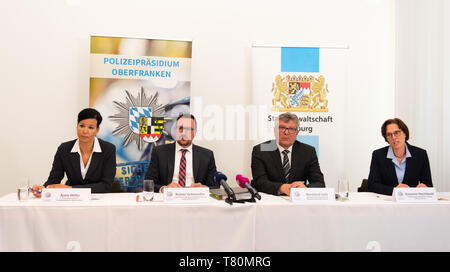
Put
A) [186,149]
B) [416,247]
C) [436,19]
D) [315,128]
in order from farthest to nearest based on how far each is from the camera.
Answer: [315,128] < [436,19] < [186,149] < [416,247]

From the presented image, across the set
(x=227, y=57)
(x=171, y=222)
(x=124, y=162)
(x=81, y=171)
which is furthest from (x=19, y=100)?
(x=171, y=222)

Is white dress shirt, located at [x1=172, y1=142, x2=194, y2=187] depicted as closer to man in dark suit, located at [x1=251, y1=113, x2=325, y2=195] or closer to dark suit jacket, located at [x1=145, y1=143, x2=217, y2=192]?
dark suit jacket, located at [x1=145, y1=143, x2=217, y2=192]

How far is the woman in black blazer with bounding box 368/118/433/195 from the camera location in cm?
298

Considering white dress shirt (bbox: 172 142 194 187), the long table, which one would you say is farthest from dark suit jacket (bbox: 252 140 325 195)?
the long table

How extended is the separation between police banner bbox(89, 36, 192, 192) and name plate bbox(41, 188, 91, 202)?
151cm

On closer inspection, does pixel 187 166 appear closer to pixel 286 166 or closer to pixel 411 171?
pixel 286 166

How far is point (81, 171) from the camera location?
2.88 metres

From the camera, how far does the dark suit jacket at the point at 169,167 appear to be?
3.14 meters

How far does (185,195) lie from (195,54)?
227cm

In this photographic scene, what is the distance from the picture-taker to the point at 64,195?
88.9 inches

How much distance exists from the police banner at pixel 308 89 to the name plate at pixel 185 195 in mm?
1767

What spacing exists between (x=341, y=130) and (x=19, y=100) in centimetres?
347

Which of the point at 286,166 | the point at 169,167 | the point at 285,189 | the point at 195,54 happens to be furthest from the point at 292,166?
the point at 195,54

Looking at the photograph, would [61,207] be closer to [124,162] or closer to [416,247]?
[124,162]
